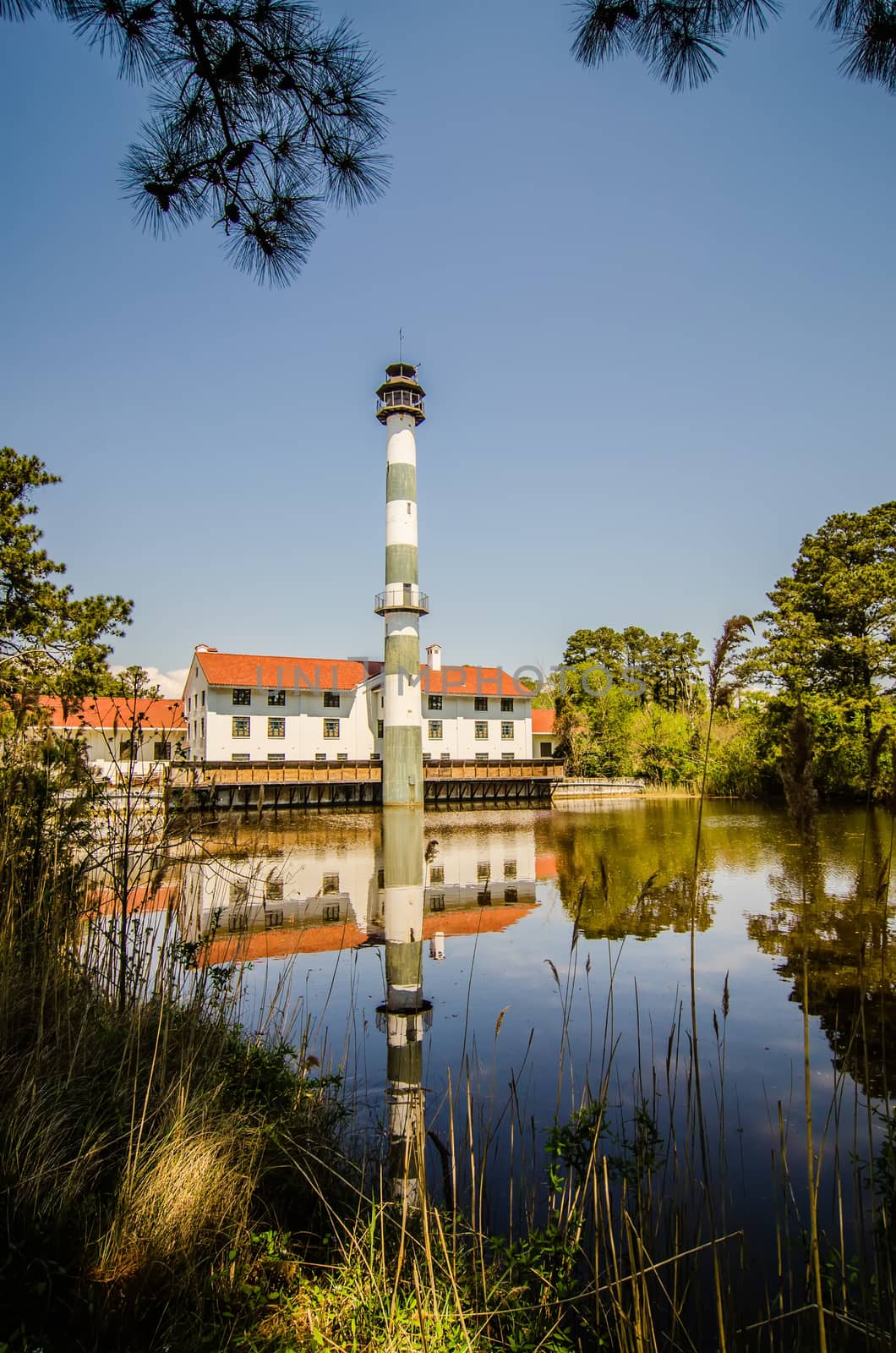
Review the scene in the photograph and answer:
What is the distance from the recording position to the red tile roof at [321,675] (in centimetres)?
3331

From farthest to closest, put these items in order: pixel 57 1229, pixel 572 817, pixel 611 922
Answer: pixel 572 817
pixel 611 922
pixel 57 1229

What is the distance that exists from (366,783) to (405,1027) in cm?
2710

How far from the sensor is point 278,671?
34344 mm

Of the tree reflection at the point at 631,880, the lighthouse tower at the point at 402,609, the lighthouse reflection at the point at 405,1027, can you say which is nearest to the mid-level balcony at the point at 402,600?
the lighthouse tower at the point at 402,609

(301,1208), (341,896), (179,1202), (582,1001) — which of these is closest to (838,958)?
(582,1001)

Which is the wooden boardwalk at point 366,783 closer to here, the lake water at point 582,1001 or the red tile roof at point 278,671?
the red tile roof at point 278,671

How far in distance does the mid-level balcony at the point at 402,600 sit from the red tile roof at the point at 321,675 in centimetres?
519

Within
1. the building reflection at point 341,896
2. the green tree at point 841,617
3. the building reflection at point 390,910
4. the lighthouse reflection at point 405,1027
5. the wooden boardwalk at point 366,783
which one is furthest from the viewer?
the wooden boardwalk at point 366,783

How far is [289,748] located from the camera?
34.1m

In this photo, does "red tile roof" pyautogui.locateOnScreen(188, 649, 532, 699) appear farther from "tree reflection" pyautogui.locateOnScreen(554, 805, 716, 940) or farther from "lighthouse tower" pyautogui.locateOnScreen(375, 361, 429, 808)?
"tree reflection" pyautogui.locateOnScreen(554, 805, 716, 940)

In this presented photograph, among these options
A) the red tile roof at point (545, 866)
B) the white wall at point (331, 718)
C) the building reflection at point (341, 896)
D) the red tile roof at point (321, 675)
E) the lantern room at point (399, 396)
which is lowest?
the red tile roof at point (545, 866)

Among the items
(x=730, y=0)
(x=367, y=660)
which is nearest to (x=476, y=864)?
(x=730, y=0)

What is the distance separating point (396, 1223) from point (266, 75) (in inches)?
189

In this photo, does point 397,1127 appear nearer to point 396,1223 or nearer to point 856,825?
point 396,1223
